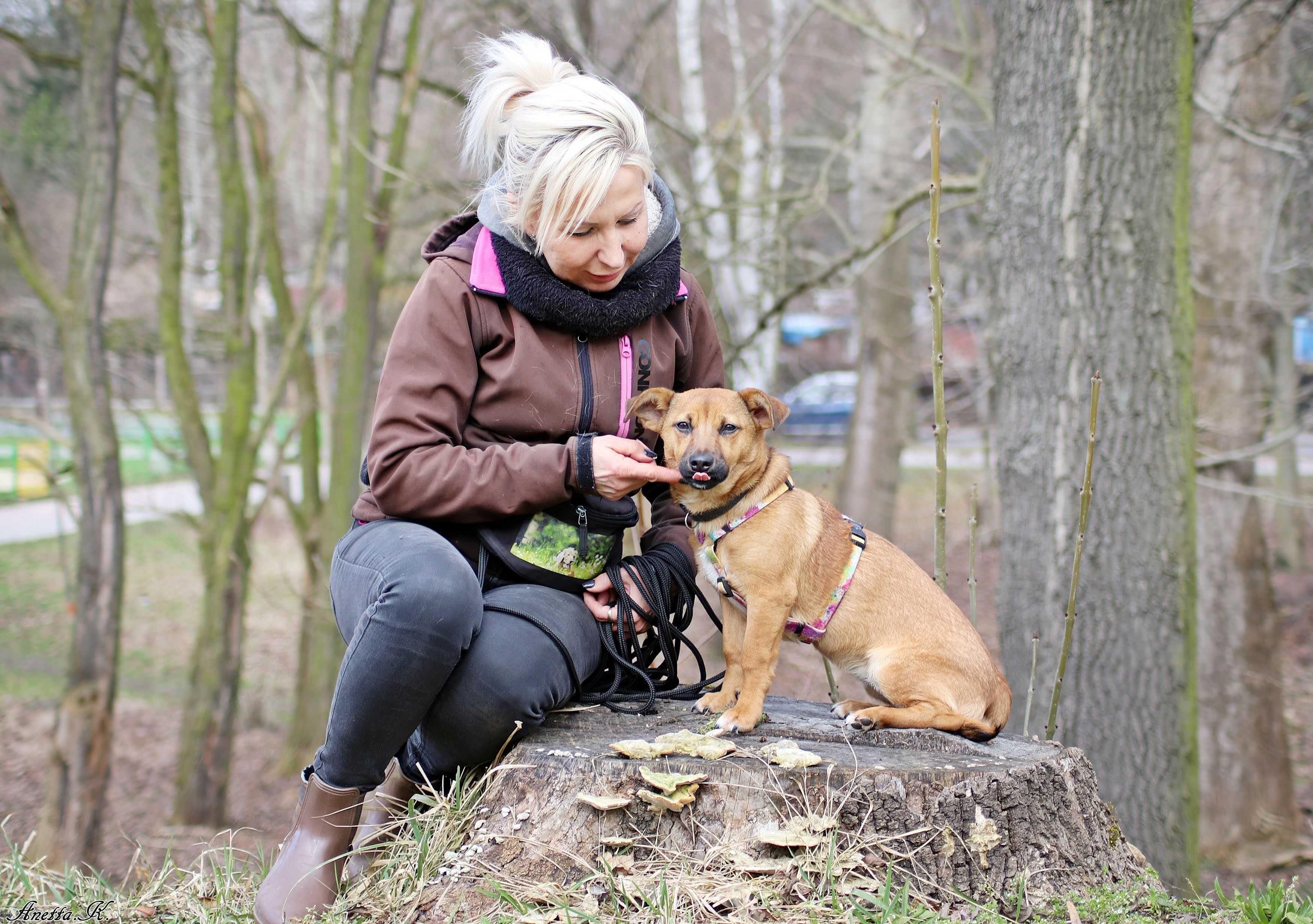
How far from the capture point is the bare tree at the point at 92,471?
6.78 meters

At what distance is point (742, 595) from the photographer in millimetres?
3410

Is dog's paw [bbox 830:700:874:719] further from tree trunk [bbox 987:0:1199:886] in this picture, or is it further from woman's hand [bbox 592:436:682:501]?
tree trunk [bbox 987:0:1199:886]

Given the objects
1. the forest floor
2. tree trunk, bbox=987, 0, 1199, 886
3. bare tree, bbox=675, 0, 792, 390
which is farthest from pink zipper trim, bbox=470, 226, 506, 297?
bare tree, bbox=675, 0, 792, 390

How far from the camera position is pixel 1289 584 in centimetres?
1489

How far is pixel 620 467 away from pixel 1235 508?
6827 mm

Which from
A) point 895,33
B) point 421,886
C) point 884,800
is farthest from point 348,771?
point 895,33

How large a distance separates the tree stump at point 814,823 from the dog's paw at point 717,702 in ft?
1.61

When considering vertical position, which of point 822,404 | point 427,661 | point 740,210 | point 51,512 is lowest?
point 51,512

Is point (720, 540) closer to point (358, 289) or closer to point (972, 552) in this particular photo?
Answer: point (972, 552)

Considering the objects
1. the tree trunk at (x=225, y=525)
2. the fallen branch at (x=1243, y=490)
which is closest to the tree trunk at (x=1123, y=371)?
the fallen branch at (x=1243, y=490)

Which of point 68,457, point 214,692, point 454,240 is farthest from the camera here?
point 68,457

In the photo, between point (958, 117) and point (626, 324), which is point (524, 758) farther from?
point (958, 117)

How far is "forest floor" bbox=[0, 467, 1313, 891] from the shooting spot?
8.46m

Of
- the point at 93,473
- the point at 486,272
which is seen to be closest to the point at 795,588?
the point at 486,272
